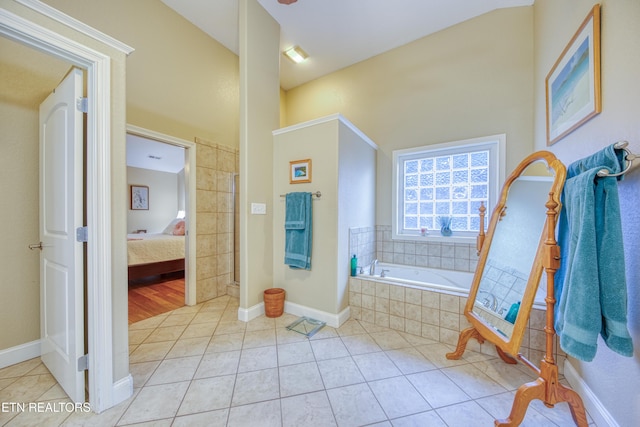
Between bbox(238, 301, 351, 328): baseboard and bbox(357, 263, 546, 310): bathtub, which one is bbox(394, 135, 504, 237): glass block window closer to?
bbox(357, 263, 546, 310): bathtub

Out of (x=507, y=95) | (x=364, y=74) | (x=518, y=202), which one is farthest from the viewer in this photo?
(x=364, y=74)

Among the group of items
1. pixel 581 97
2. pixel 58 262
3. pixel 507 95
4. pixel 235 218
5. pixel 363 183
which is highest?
pixel 507 95

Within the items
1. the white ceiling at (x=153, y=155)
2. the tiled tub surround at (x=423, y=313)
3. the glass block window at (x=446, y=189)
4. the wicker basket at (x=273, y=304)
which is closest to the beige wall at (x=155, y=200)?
the white ceiling at (x=153, y=155)

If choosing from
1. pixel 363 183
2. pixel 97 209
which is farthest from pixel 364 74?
pixel 97 209

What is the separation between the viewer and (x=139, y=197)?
6062mm

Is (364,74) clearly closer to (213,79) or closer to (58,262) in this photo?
(213,79)

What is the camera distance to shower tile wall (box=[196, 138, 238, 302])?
9.52ft

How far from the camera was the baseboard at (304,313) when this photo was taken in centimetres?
230

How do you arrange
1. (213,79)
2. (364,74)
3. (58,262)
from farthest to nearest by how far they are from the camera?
(364,74) → (213,79) → (58,262)

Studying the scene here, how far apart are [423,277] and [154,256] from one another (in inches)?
157

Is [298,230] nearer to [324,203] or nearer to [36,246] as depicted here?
[324,203]

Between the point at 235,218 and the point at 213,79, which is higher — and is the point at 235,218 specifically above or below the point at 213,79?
below

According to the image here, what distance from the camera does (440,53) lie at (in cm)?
279

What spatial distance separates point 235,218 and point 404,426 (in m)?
2.92
